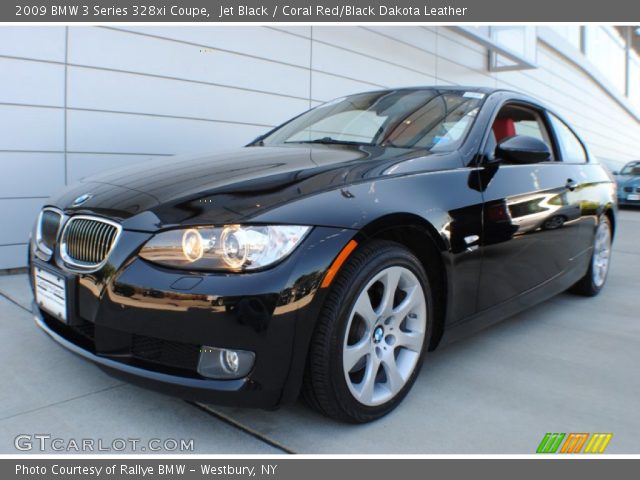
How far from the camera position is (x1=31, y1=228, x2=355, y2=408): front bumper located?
185 cm

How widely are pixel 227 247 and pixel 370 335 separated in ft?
2.18

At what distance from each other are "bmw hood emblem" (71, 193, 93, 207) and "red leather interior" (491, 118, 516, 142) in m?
2.31

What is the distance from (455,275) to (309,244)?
34.6 inches

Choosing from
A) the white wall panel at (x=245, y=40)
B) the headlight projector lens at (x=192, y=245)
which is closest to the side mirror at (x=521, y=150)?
the headlight projector lens at (x=192, y=245)

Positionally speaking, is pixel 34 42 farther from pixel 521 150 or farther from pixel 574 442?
pixel 574 442

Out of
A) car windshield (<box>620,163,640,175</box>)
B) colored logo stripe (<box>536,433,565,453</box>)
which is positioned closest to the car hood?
colored logo stripe (<box>536,433,565,453</box>)

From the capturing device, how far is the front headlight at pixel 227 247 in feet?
6.21

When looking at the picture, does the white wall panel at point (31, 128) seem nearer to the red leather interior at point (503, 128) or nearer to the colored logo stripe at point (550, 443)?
the red leather interior at point (503, 128)

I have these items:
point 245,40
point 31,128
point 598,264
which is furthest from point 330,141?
point 245,40

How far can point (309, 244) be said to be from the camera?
1938 mm

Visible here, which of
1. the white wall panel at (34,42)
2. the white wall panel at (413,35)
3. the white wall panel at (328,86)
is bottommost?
the white wall panel at (34,42)

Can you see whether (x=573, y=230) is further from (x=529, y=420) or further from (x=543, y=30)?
(x=543, y=30)

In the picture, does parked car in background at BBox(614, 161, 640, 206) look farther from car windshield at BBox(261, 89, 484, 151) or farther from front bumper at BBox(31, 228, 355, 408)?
front bumper at BBox(31, 228, 355, 408)
